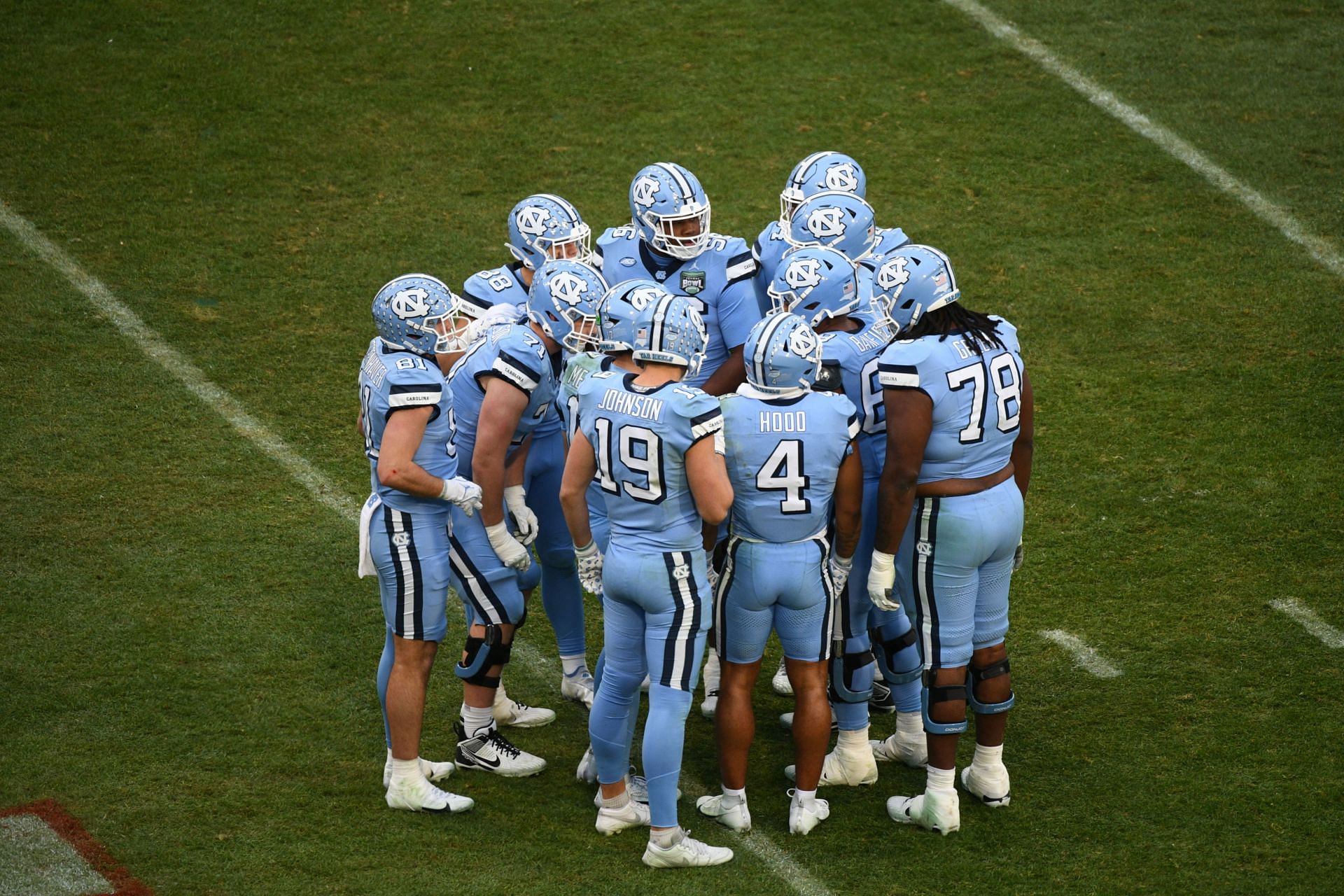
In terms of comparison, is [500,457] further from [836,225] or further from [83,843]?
[83,843]

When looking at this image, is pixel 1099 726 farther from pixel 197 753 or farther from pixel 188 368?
pixel 188 368

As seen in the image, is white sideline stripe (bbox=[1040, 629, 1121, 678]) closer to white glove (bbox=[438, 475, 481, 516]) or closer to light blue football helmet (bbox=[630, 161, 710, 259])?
light blue football helmet (bbox=[630, 161, 710, 259])

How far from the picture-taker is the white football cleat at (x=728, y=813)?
5.18 meters

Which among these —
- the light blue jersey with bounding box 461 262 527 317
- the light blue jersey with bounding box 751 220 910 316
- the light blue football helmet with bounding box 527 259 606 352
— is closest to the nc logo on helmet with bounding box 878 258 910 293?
the light blue jersey with bounding box 751 220 910 316

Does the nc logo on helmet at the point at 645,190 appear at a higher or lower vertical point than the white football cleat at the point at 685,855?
higher

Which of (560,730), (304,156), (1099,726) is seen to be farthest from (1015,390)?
(304,156)

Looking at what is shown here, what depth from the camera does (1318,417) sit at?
7.70 m

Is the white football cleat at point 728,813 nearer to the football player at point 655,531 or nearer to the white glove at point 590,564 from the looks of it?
the football player at point 655,531

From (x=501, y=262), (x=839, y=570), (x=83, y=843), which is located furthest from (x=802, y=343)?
(x=501, y=262)

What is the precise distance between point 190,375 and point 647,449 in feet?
14.3

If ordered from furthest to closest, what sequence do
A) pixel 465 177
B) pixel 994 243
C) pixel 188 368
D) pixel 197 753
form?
pixel 465 177
pixel 994 243
pixel 188 368
pixel 197 753

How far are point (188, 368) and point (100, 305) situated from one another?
0.91m

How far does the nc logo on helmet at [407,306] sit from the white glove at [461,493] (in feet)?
1.86

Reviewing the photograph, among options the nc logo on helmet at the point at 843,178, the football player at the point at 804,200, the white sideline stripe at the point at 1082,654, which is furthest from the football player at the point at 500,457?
the white sideline stripe at the point at 1082,654
